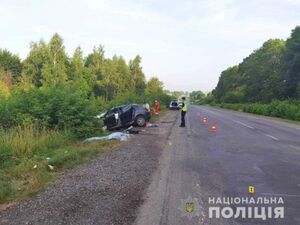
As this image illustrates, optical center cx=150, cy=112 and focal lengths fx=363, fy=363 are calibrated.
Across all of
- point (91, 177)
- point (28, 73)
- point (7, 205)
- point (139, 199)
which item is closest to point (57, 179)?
point (91, 177)

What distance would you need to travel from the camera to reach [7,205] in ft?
21.5

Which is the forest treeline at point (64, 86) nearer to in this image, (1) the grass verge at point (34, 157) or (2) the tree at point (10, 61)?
(2) the tree at point (10, 61)

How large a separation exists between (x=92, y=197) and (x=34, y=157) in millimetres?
4479

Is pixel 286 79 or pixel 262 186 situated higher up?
pixel 286 79

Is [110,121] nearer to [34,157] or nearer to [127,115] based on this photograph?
[127,115]

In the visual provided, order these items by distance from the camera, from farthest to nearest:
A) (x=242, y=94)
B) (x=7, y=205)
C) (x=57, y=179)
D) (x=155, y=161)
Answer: (x=242, y=94) < (x=155, y=161) < (x=57, y=179) < (x=7, y=205)

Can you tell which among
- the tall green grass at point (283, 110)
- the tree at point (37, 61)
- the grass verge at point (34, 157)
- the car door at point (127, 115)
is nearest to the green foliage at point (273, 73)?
the tall green grass at point (283, 110)

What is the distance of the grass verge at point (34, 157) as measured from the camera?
→ 767 cm

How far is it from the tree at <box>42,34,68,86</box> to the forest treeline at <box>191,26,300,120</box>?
29.2 meters

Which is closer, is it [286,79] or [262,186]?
[262,186]

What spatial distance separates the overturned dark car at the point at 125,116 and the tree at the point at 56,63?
29.7m

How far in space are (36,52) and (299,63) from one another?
135 ft

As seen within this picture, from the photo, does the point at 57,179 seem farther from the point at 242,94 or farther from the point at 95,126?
the point at 242,94

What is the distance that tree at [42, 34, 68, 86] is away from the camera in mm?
50469
